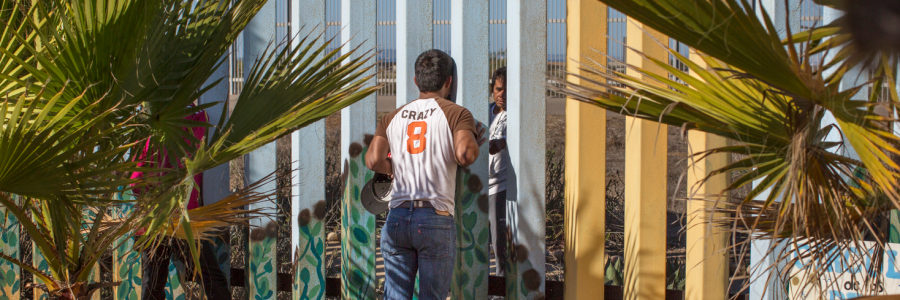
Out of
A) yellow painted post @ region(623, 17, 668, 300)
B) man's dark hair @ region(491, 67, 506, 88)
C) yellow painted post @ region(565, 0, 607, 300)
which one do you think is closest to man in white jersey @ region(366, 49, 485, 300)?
yellow painted post @ region(565, 0, 607, 300)

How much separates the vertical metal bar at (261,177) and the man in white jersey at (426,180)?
33.9 inches

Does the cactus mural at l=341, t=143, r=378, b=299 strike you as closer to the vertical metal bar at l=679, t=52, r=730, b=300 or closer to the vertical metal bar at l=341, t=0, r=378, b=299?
the vertical metal bar at l=341, t=0, r=378, b=299

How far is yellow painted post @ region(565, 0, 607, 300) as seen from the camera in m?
2.92

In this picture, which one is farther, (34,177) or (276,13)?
(276,13)

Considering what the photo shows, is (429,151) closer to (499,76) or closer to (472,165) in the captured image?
(472,165)

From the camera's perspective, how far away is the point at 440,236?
8.82 ft

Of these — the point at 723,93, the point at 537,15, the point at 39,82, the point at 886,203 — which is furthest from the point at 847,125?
the point at 39,82

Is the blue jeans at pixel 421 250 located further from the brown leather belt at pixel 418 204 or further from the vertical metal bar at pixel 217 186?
the vertical metal bar at pixel 217 186

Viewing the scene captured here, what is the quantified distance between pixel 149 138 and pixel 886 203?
2.25 metres

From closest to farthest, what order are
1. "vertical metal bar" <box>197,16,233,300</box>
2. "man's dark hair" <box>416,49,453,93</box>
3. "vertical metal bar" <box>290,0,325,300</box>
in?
"man's dark hair" <box>416,49,453,93</box>
"vertical metal bar" <box>290,0,325,300</box>
"vertical metal bar" <box>197,16,233,300</box>

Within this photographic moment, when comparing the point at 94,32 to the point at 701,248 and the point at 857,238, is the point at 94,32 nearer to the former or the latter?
the point at 857,238

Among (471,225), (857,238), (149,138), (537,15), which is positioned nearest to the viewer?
(857,238)

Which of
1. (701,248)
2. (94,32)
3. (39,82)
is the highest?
(94,32)

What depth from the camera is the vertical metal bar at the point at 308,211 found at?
3.33 metres
